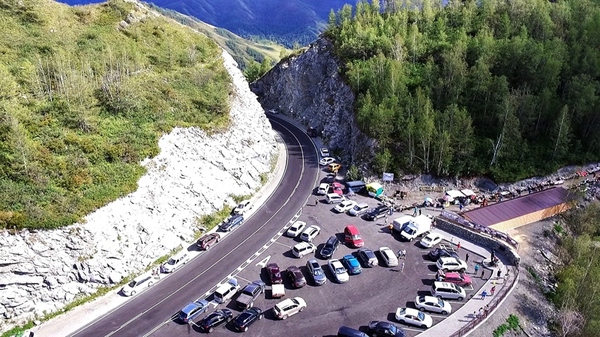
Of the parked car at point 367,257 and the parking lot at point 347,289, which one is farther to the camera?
the parked car at point 367,257

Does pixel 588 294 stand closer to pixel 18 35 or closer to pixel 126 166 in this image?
pixel 126 166

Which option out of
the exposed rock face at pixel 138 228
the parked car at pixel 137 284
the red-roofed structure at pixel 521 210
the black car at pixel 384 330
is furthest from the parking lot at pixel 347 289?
the exposed rock face at pixel 138 228

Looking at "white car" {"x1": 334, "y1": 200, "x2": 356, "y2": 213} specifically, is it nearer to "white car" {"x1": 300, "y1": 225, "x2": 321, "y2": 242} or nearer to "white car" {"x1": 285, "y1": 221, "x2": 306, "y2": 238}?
"white car" {"x1": 300, "y1": 225, "x2": 321, "y2": 242}

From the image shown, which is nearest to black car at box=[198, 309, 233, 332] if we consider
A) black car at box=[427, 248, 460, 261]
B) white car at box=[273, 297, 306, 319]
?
white car at box=[273, 297, 306, 319]

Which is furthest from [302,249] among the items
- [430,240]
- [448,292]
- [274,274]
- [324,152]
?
[324,152]

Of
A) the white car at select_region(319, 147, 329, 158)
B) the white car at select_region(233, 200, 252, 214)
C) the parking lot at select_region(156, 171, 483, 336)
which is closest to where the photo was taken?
the parking lot at select_region(156, 171, 483, 336)

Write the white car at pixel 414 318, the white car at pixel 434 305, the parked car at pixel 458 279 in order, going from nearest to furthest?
the white car at pixel 414 318, the white car at pixel 434 305, the parked car at pixel 458 279

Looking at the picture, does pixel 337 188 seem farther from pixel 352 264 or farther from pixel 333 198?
pixel 352 264

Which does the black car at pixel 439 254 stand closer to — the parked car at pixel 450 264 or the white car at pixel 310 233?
the parked car at pixel 450 264
